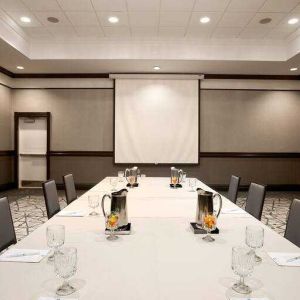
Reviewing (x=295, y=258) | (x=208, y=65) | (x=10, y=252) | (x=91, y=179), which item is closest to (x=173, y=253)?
(x=295, y=258)

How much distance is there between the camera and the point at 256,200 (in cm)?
288

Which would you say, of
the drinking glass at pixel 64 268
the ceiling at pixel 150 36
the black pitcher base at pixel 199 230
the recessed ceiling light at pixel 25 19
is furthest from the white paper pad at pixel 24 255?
the recessed ceiling light at pixel 25 19

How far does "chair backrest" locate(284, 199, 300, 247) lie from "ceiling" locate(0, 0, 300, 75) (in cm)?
352

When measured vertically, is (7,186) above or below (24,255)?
below

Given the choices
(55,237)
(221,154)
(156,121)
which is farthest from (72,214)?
(221,154)

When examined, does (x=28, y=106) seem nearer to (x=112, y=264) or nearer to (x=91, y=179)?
(x=91, y=179)

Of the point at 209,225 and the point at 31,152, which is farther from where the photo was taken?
the point at 31,152

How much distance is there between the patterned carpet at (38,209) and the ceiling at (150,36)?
287cm

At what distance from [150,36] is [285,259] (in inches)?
211

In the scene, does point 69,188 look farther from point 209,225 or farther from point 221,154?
point 221,154

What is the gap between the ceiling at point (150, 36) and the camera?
472cm

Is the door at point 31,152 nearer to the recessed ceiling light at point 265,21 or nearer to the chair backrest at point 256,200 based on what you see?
the recessed ceiling light at point 265,21

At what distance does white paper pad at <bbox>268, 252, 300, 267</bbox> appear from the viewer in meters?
1.35

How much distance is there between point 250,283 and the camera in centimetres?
117
